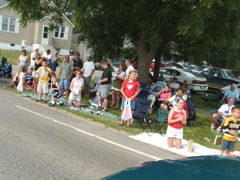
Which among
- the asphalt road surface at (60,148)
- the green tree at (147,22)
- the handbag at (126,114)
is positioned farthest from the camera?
the green tree at (147,22)

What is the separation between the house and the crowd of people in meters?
25.0

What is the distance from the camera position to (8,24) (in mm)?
41938

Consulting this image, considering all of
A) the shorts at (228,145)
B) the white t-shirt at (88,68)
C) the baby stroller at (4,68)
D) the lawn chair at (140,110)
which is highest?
the white t-shirt at (88,68)

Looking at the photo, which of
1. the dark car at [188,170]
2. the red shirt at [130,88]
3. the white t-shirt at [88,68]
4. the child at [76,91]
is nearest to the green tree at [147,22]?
the white t-shirt at [88,68]

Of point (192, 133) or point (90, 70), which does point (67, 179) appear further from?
point (90, 70)

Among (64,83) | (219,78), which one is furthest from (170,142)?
(219,78)

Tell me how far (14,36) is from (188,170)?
42.4 meters

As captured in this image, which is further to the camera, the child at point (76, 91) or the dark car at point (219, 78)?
the dark car at point (219, 78)

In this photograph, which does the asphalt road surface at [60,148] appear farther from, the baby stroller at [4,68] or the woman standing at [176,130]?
the baby stroller at [4,68]

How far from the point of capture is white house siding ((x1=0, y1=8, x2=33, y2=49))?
41.8 metres

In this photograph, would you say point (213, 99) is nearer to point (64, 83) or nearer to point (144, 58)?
point (144, 58)

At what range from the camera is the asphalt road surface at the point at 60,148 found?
591cm

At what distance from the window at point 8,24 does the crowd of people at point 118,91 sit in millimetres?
26490

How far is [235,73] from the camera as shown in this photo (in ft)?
90.2
